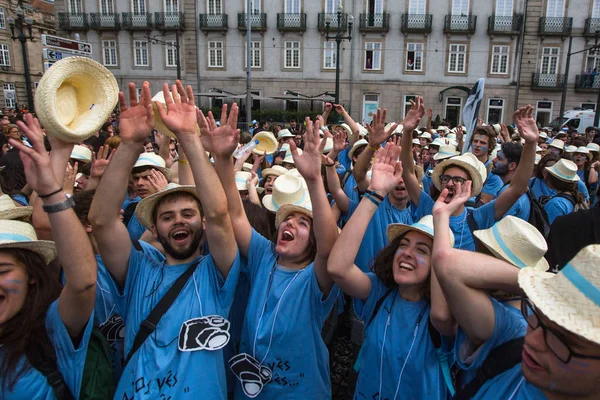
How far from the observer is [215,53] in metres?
30.6

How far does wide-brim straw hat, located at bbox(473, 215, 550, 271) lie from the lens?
2.01 meters

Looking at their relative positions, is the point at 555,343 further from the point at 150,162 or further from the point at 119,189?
the point at 150,162

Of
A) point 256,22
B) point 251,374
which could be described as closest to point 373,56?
point 256,22

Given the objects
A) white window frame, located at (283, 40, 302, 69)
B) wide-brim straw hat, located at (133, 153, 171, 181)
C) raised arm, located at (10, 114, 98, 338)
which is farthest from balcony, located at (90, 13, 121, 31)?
raised arm, located at (10, 114, 98, 338)

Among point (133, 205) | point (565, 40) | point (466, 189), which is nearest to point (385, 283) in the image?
point (466, 189)

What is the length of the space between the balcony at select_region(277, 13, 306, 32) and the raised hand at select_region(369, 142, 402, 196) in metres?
29.4

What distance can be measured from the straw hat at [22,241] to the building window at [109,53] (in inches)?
1327

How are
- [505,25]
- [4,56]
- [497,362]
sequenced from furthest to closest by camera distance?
[4,56]
[505,25]
[497,362]

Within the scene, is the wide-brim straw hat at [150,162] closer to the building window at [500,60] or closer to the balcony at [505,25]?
the balcony at [505,25]

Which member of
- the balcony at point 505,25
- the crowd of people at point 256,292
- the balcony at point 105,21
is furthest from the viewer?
the balcony at point 105,21

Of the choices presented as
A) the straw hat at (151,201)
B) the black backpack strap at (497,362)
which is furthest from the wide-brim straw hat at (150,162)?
the black backpack strap at (497,362)

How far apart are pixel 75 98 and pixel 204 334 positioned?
1558 millimetres

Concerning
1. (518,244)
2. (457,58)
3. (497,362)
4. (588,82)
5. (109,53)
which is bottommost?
(497,362)

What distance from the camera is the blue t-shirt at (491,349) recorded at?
162 centimetres
